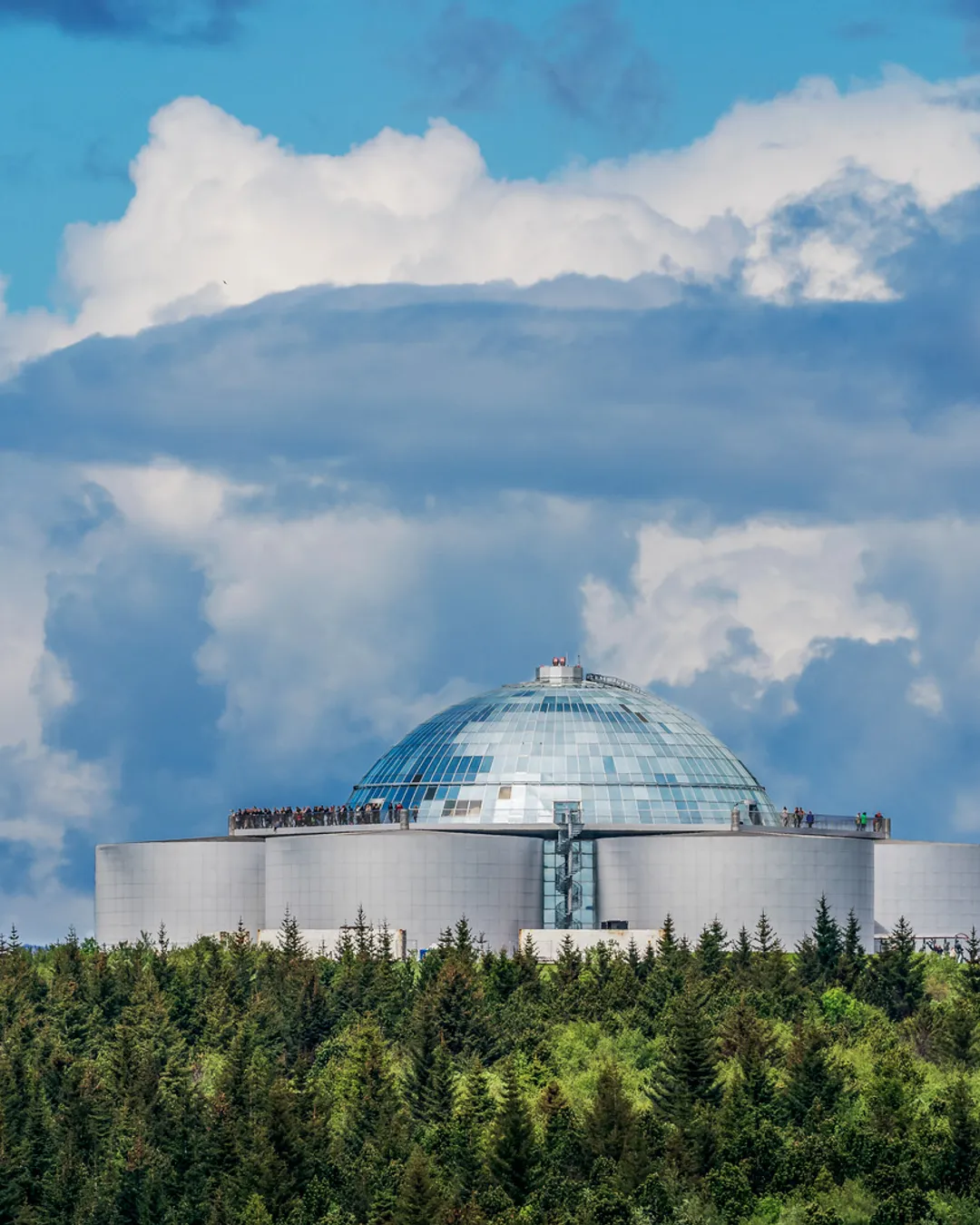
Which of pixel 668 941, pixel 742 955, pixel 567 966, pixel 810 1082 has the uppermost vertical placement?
pixel 668 941

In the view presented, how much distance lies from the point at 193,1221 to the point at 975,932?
68061 mm

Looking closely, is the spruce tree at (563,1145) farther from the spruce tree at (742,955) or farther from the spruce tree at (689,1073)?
the spruce tree at (742,955)

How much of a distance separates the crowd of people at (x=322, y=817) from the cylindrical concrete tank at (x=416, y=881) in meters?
5.85

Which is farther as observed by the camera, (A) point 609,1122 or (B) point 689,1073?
(B) point 689,1073

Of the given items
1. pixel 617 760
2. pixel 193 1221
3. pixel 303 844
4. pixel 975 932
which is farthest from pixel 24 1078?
pixel 975 932

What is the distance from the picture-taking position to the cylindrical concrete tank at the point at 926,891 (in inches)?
6914

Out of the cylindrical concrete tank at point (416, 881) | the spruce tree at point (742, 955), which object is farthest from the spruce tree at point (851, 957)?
the cylindrical concrete tank at point (416, 881)

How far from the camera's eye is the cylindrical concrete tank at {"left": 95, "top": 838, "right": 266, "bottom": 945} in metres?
173

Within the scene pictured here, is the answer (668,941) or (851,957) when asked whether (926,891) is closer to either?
(851,957)

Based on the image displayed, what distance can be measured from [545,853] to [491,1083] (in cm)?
3570

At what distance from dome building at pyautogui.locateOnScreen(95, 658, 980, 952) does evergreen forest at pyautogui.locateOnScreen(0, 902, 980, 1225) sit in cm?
263

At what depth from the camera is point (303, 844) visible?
168 meters

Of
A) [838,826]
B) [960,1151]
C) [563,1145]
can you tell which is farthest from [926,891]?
[563,1145]

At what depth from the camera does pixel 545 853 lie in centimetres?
17112
